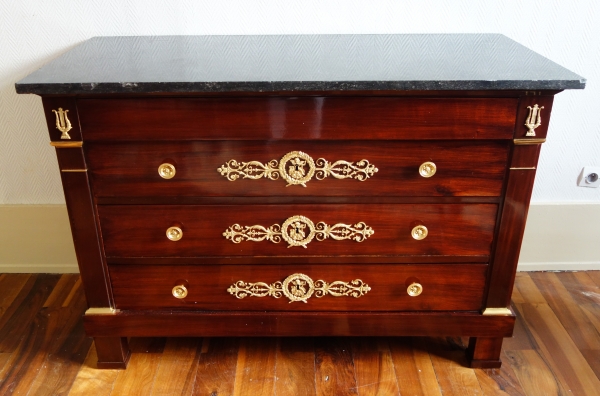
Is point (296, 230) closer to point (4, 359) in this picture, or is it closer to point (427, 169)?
point (427, 169)

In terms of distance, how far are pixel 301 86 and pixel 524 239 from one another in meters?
1.22

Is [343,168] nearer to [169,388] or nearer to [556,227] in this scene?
[169,388]

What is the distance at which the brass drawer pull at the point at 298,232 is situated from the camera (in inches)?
51.8

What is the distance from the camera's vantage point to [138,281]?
4.58ft

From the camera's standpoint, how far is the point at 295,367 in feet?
5.00

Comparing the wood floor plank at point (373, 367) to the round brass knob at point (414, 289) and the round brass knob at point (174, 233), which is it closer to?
the round brass knob at point (414, 289)

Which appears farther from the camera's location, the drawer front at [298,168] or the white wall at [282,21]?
the white wall at [282,21]

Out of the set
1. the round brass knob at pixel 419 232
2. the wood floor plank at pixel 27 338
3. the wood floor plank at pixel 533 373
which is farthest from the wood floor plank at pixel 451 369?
the wood floor plank at pixel 27 338

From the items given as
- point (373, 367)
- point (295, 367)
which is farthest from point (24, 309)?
point (373, 367)

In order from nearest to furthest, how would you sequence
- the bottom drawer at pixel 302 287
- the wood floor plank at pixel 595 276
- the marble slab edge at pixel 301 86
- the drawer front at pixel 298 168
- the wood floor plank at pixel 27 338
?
1. the marble slab edge at pixel 301 86
2. the drawer front at pixel 298 168
3. the bottom drawer at pixel 302 287
4. the wood floor plank at pixel 27 338
5. the wood floor plank at pixel 595 276

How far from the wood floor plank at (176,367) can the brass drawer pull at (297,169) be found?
62cm

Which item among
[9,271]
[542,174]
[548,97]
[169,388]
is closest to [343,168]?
[548,97]

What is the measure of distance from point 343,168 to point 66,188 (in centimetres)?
66

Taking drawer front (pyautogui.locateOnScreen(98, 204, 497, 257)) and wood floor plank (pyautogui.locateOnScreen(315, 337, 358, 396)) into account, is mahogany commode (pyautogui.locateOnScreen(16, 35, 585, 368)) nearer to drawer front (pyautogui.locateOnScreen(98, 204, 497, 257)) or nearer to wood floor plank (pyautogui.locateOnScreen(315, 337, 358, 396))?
drawer front (pyautogui.locateOnScreen(98, 204, 497, 257))
